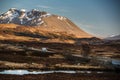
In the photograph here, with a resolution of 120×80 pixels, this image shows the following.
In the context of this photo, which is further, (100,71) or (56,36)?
(56,36)

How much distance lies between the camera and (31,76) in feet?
113

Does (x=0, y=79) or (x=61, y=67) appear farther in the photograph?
(x=61, y=67)

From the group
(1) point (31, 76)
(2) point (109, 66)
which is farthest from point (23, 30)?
(1) point (31, 76)

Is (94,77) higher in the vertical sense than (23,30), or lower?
lower

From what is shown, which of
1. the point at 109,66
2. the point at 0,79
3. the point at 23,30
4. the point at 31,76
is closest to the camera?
the point at 0,79

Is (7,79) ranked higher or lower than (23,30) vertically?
lower

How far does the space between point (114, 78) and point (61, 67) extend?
9.60 meters

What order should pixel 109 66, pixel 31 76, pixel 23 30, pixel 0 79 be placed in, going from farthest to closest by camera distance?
pixel 23 30, pixel 109 66, pixel 31 76, pixel 0 79

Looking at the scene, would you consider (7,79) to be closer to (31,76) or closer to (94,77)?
(31,76)

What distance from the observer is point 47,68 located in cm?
4225

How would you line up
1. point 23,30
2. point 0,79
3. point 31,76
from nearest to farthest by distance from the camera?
point 0,79
point 31,76
point 23,30

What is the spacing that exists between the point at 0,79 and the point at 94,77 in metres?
12.8

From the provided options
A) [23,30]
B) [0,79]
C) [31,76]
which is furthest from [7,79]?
[23,30]

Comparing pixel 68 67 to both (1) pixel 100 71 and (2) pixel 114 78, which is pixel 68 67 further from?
(2) pixel 114 78
